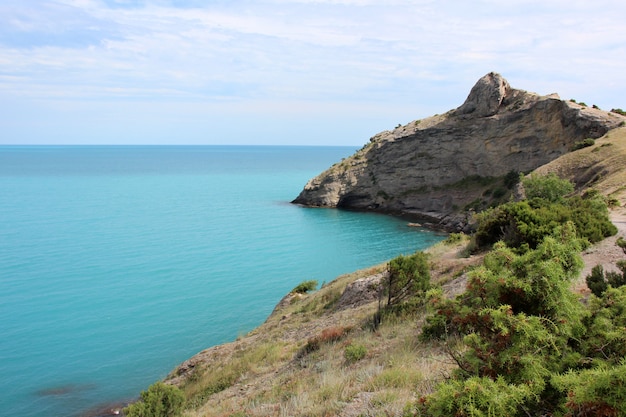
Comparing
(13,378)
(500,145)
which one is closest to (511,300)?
(13,378)

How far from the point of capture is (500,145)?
67312 millimetres

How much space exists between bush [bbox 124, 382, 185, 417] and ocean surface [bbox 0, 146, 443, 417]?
26.0ft

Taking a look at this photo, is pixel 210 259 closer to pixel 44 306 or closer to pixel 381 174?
pixel 44 306

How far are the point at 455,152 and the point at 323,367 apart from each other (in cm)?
6479

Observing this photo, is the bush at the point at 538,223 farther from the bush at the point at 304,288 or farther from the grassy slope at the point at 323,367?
the bush at the point at 304,288

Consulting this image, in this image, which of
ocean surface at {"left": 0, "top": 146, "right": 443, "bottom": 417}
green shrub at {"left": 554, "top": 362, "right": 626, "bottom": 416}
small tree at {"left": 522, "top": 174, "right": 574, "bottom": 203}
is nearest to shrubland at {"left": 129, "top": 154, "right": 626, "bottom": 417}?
green shrub at {"left": 554, "top": 362, "right": 626, "bottom": 416}

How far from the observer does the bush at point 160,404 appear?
44.8ft

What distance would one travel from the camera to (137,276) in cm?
3894

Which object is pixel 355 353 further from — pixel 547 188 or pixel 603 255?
pixel 547 188

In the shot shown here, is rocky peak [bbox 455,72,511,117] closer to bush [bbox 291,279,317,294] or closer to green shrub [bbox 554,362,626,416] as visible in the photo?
bush [bbox 291,279,317,294]

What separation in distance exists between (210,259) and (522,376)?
4081 cm

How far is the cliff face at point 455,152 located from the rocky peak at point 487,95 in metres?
0.14

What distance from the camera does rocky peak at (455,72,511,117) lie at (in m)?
68.6

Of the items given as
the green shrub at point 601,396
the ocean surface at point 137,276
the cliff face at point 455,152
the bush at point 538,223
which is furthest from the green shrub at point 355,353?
the cliff face at point 455,152
